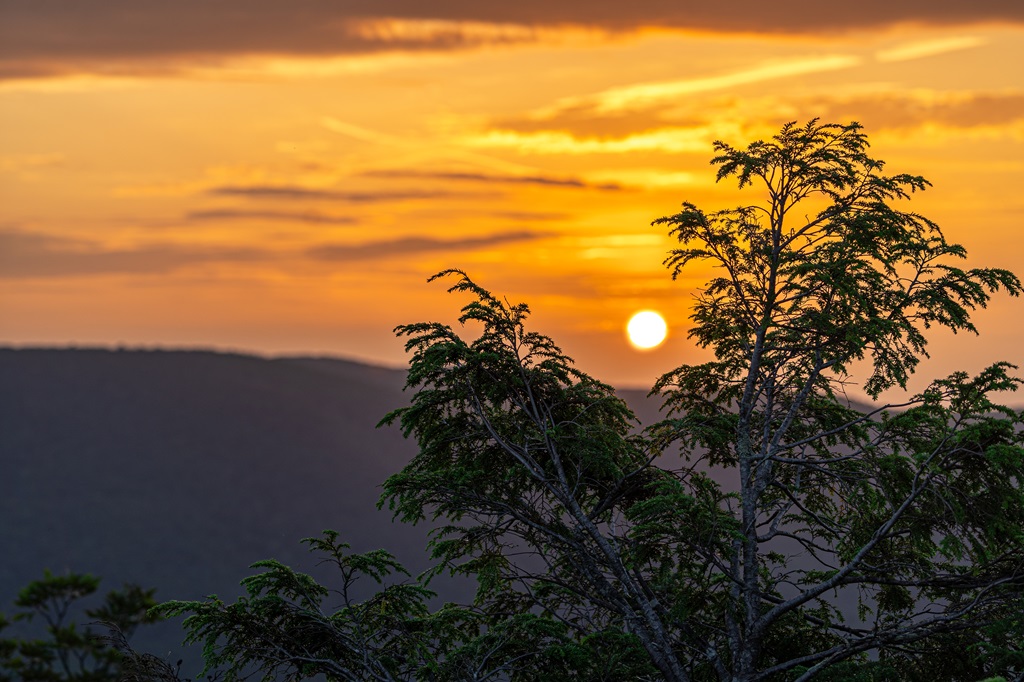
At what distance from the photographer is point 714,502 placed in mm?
16297

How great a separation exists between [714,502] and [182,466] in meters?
152

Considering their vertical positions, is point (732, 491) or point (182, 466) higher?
point (182, 466)

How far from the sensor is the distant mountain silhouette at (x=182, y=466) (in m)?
137

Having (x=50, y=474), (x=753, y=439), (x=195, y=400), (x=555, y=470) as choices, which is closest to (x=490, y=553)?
(x=555, y=470)

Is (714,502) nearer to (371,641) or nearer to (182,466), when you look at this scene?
(371,641)

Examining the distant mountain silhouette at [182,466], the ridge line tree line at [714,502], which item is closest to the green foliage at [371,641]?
the ridge line tree line at [714,502]

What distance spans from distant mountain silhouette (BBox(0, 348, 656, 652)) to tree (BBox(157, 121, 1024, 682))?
104561mm

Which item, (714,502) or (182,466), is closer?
(714,502)

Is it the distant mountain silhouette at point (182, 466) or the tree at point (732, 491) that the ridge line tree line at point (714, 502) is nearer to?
the tree at point (732, 491)

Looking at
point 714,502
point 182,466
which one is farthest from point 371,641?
point 182,466

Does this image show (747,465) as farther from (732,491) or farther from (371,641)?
(371,641)

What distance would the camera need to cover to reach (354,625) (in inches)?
667

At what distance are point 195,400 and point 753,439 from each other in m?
165

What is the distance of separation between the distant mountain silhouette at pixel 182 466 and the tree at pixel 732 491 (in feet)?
343
